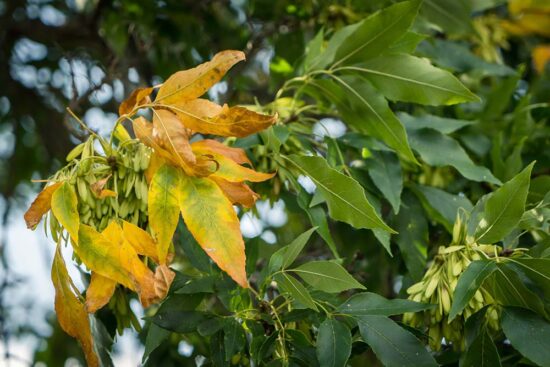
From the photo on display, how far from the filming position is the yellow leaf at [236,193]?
1104 millimetres

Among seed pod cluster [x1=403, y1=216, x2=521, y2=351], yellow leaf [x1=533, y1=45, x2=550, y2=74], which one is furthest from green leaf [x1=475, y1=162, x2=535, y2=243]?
yellow leaf [x1=533, y1=45, x2=550, y2=74]

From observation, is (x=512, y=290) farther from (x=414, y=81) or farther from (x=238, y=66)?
(x=238, y=66)

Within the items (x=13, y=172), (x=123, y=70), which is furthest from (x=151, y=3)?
(x=13, y=172)

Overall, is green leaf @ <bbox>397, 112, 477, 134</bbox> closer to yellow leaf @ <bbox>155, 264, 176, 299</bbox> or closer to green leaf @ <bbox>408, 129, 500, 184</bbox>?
green leaf @ <bbox>408, 129, 500, 184</bbox>

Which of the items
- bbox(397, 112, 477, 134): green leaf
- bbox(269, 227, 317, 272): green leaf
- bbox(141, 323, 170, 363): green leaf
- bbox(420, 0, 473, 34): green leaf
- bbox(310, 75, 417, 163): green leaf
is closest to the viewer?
bbox(269, 227, 317, 272): green leaf

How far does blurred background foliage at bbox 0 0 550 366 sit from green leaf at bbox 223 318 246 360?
33cm

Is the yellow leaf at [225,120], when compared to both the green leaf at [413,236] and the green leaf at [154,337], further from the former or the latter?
the green leaf at [413,236]

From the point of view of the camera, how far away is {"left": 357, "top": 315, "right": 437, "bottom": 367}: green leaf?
113 centimetres

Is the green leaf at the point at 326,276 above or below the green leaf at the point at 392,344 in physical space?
above

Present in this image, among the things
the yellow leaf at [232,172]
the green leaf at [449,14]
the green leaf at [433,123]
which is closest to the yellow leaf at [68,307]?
the yellow leaf at [232,172]

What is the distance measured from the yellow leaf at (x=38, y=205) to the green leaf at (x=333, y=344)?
0.41 meters

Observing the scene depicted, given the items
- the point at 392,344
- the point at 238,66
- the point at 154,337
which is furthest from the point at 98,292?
the point at 238,66

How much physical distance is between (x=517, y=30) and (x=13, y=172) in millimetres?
1590

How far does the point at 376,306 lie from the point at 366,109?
14.3 inches
